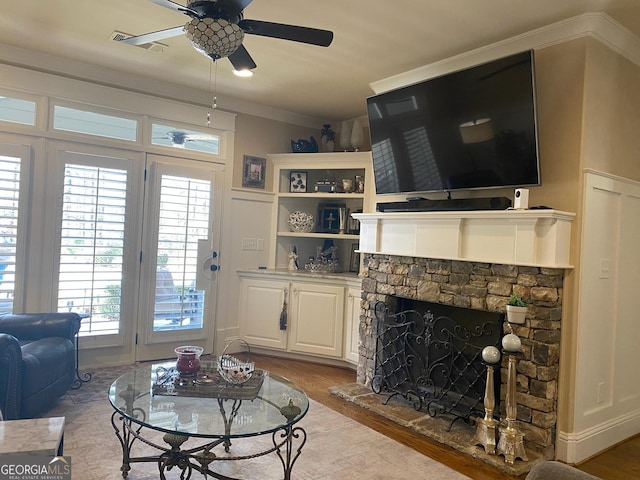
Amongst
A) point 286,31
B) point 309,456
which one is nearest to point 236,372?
point 309,456

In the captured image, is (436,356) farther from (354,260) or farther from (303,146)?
(303,146)

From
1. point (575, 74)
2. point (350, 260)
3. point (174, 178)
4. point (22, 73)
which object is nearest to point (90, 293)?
point (174, 178)

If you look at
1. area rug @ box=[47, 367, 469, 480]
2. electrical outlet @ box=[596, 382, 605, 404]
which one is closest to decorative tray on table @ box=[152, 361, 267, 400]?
area rug @ box=[47, 367, 469, 480]

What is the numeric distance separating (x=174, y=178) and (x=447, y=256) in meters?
2.81

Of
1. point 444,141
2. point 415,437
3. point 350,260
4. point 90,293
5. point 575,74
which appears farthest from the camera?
point 350,260

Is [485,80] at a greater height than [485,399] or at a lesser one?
greater

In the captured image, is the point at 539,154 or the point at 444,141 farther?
the point at 444,141

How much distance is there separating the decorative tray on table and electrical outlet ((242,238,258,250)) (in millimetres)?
2619

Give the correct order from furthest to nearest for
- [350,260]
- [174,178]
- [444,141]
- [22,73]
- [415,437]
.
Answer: [350,260]
[174,178]
[22,73]
[444,141]
[415,437]

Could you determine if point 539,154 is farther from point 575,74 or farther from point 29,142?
point 29,142

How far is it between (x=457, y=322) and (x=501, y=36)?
2042mm

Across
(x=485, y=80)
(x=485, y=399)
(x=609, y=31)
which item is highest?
(x=609, y=31)

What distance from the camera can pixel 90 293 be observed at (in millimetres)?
4203

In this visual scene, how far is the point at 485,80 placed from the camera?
121 inches
